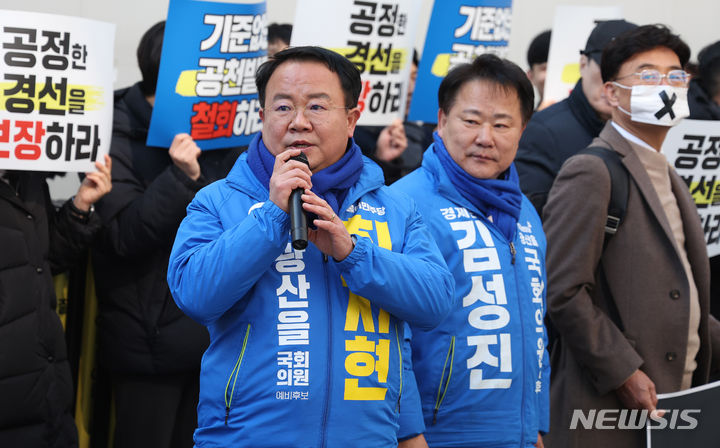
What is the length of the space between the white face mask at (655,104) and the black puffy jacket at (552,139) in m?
0.57

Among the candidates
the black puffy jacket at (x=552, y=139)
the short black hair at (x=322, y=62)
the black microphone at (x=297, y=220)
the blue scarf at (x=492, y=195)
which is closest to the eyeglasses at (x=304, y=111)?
the short black hair at (x=322, y=62)

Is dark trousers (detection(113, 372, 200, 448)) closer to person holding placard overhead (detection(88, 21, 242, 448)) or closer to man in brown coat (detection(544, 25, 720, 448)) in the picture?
person holding placard overhead (detection(88, 21, 242, 448))

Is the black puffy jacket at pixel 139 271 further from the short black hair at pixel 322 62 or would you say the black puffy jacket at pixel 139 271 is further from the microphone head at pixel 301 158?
the microphone head at pixel 301 158

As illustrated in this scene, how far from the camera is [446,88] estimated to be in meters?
3.46

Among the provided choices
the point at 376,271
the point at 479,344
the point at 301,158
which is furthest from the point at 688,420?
the point at 301,158

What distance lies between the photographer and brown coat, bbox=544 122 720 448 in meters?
3.73

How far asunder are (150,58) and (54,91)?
2.27 feet

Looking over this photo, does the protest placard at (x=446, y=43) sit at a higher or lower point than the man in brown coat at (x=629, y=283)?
higher

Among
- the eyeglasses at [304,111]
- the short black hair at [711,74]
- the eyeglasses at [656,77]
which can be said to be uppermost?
the short black hair at [711,74]

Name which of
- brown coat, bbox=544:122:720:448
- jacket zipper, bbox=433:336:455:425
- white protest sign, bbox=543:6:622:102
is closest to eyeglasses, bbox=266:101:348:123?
jacket zipper, bbox=433:336:455:425

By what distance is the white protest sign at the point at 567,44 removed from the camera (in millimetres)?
5664

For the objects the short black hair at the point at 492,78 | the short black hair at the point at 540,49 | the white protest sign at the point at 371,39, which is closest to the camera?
the short black hair at the point at 492,78

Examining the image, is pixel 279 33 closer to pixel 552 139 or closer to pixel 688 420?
pixel 552 139

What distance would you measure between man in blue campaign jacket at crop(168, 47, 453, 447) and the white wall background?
3.19 meters
